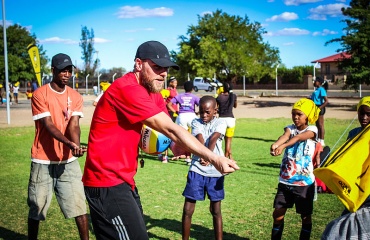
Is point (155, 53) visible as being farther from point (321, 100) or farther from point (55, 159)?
point (321, 100)

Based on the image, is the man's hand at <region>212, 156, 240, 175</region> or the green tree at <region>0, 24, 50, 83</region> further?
the green tree at <region>0, 24, 50, 83</region>

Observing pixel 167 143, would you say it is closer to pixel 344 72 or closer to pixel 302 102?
pixel 302 102

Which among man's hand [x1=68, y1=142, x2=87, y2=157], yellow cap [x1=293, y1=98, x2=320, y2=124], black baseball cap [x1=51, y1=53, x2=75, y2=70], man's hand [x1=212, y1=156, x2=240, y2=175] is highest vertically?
black baseball cap [x1=51, y1=53, x2=75, y2=70]

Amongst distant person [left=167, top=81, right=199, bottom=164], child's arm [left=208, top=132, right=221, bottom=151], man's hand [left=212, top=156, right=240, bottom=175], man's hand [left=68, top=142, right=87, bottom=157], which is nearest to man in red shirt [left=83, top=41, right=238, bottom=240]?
man's hand [left=212, top=156, right=240, bottom=175]

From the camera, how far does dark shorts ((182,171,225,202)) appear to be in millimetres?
4902

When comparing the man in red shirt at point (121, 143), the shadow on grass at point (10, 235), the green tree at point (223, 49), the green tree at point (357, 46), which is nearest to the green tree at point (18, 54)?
the green tree at point (223, 49)

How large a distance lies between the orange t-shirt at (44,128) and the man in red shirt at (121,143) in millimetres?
1699

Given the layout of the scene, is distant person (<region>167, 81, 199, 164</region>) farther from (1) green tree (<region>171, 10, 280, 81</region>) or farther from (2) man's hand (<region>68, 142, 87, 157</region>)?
(1) green tree (<region>171, 10, 280, 81</region>)

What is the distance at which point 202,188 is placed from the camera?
16.2 feet

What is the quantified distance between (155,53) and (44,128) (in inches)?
86.8

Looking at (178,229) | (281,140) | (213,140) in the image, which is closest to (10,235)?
(178,229)

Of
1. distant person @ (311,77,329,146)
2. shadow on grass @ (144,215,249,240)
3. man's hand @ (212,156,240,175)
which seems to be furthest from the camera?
distant person @ (311,77,329,146)

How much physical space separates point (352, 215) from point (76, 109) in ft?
11.1

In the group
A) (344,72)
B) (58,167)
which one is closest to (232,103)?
(58,167)
